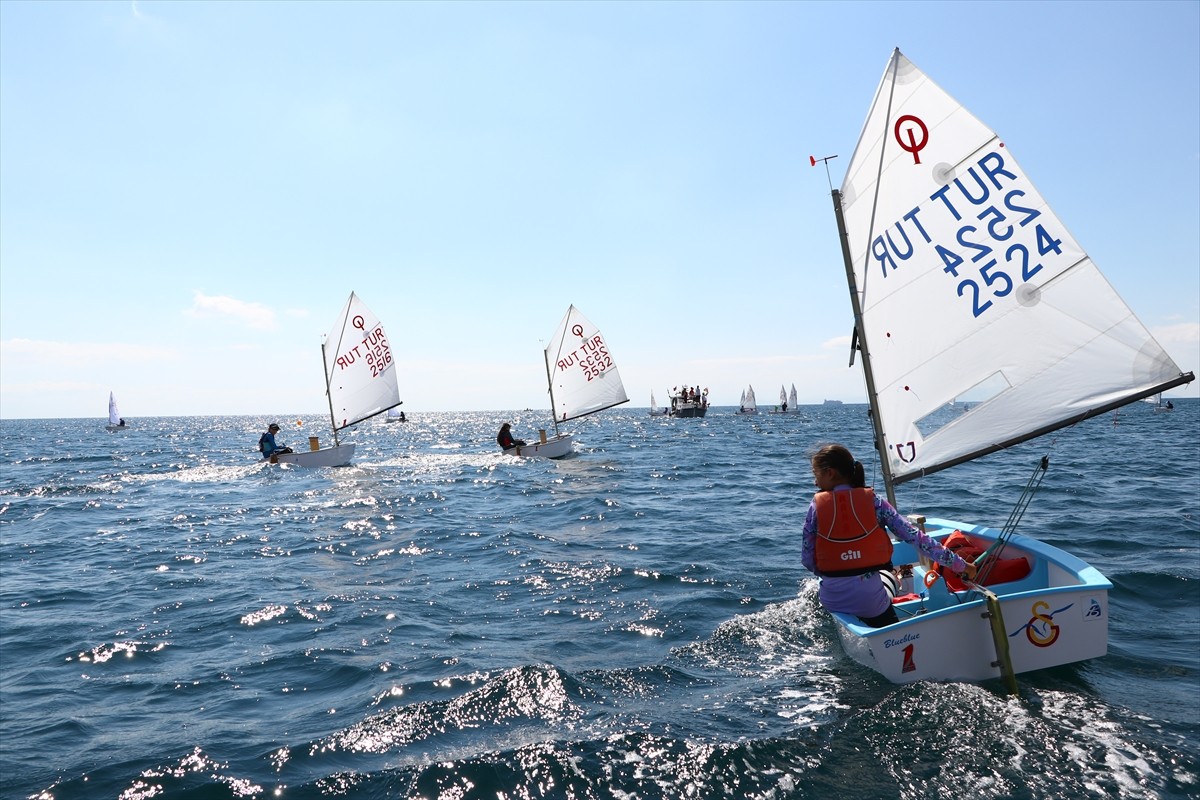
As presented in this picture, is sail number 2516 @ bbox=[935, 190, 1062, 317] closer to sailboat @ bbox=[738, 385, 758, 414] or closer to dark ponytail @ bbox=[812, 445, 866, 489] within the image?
dark ponytail @ bbox=[812, 445, 866, 489]

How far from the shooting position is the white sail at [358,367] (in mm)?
30625

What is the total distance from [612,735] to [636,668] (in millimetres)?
1498

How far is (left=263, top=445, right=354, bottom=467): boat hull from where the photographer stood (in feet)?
98.4

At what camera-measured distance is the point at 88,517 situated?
18.1 m

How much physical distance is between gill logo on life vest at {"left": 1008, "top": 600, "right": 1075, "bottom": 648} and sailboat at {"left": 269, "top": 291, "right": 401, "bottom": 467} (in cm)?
2854

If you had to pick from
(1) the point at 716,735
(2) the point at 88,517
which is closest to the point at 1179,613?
(1) the point at 716,735

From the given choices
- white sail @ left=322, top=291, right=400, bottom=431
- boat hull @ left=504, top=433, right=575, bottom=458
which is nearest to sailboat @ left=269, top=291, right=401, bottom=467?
white sail @ left=322, top=291, right=400, bottom=431

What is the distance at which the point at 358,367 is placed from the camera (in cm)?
3120

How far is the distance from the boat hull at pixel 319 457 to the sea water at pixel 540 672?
1382 cm

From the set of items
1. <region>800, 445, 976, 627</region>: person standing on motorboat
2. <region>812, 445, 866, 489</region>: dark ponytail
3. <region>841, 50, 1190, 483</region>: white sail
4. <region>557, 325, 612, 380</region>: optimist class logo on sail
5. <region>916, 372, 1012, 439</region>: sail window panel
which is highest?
<region>557, 325, 612, 380</region>: optimist class logo on sail

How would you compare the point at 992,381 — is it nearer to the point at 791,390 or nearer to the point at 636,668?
the point at 636,668

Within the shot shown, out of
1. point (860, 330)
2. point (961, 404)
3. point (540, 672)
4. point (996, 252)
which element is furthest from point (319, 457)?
point (996, 252)

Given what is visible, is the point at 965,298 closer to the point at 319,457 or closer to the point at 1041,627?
the point at 1041,627

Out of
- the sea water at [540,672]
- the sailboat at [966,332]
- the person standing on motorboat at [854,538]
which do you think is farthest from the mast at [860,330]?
the sea water at [540,672]
